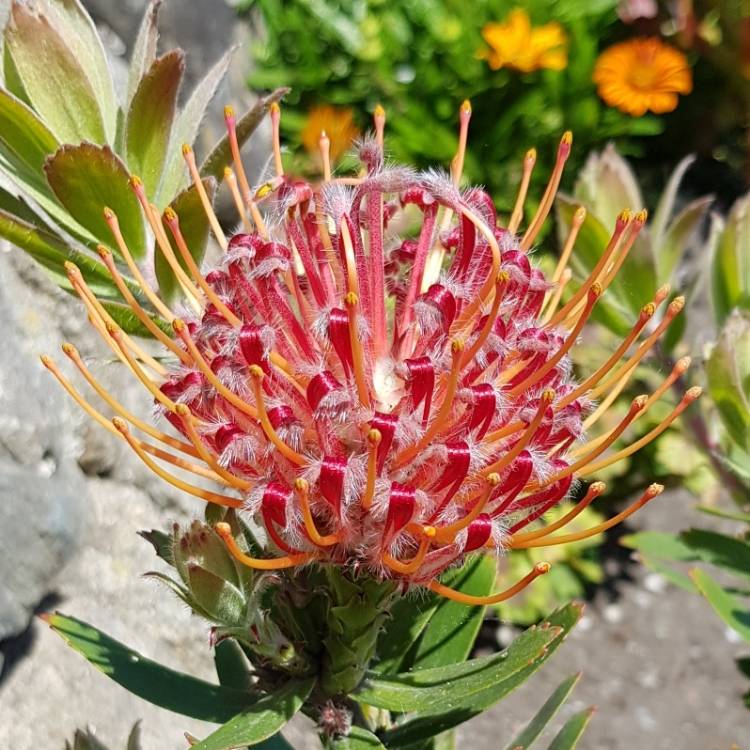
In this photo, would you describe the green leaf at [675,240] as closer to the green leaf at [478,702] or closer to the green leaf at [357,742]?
the green leaf at [478,702]

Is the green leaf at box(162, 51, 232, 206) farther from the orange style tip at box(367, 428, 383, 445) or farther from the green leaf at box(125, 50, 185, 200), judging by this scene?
the orange style tip at box(367, 428, 383, 445)

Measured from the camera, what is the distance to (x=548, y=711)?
78 cm

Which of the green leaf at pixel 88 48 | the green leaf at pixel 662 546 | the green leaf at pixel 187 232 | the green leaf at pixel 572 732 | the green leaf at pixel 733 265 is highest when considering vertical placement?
the green leaf at pixel 88 48

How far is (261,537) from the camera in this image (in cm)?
75

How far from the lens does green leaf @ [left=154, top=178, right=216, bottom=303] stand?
0.65 metres

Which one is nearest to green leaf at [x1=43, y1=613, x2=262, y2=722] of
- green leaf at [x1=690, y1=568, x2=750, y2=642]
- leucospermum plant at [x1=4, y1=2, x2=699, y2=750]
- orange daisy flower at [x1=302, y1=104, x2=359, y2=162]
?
leucospermum plant at [x1=4, y1=2, x2=699, y2=750]

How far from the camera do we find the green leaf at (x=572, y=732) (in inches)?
31.2

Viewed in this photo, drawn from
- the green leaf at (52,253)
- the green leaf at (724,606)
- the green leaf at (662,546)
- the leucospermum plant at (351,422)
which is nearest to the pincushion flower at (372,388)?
the leucospermum plant at (351,422)

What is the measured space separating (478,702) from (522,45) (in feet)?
8.12

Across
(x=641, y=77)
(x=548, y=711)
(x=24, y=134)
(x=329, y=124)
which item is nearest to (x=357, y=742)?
(x=548, y=711)

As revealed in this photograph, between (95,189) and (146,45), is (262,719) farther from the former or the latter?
(146,45)

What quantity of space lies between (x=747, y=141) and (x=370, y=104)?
1.43m

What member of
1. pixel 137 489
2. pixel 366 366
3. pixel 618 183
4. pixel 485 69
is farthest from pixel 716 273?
pixel 485 69

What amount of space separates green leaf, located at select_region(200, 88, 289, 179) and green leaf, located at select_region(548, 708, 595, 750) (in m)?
0.59
